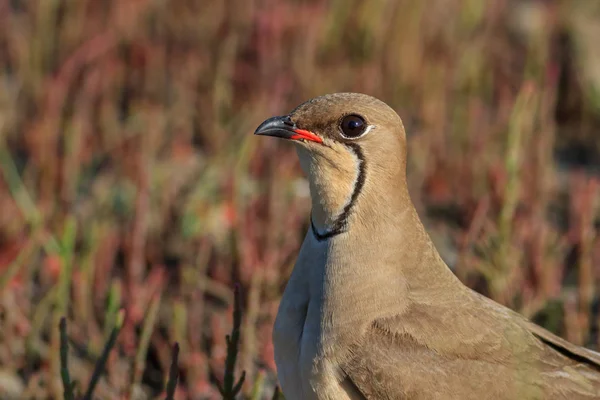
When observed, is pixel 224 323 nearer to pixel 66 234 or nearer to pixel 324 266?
pixel 66 234

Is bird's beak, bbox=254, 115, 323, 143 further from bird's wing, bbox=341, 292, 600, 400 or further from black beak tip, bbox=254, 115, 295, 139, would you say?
bird's wing, bbox=341, 292, 600, 400

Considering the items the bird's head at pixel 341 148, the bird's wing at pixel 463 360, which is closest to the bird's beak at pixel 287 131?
the bird's head at pixel 341 148

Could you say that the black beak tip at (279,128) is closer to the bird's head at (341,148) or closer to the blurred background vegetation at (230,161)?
the bird's head at (341,148)

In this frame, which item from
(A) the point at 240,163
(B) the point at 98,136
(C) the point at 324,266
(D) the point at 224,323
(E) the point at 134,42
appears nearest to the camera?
(C) the point at 324,266

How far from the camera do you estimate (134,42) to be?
5.66m

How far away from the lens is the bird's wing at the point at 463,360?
2.61 metres

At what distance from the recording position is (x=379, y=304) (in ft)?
8.85

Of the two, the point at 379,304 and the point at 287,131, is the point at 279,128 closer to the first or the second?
the point at 287,131

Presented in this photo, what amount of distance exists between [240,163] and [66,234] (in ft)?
3.00

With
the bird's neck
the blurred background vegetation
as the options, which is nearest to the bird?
the bird's neck

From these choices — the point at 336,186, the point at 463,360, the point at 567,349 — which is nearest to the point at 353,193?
the point at 336,186

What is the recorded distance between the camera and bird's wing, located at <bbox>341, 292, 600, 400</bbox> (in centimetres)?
261

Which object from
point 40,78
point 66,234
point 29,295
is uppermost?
point 40,78

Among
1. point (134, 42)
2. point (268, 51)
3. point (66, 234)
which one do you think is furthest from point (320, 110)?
point (134, 42)
